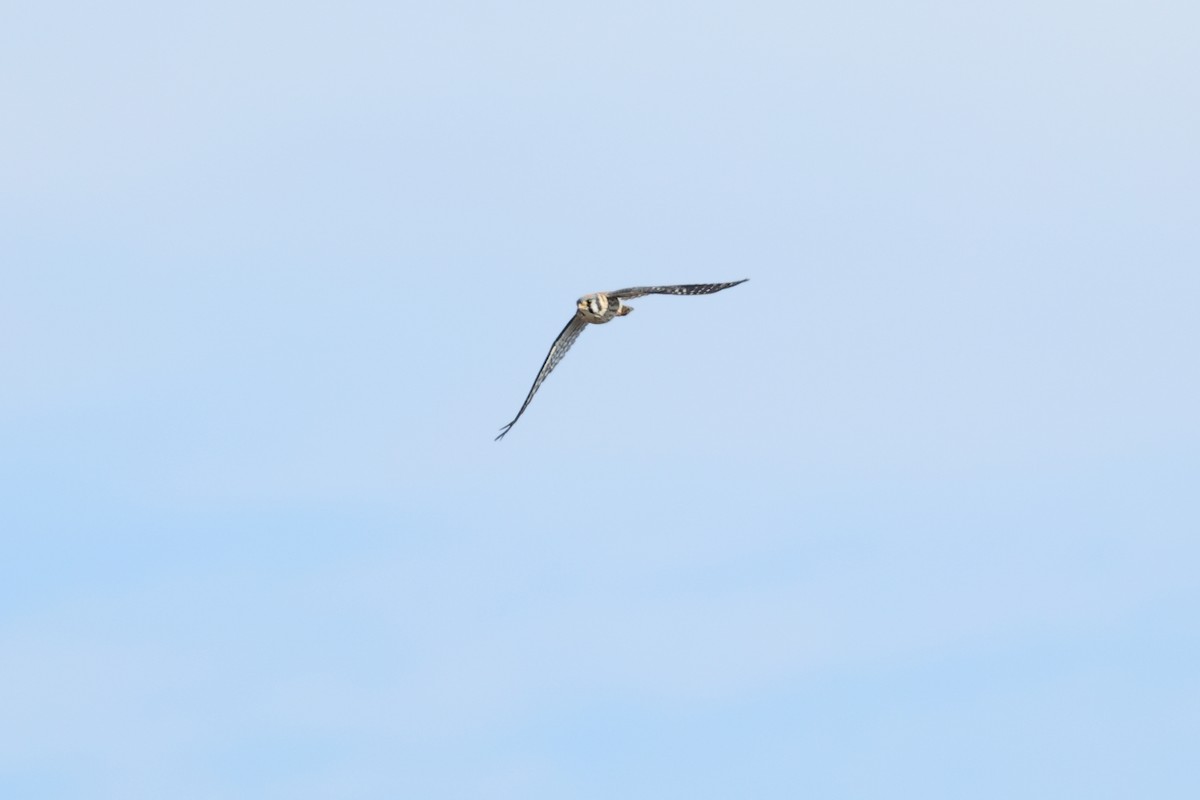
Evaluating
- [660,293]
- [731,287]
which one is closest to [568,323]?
[660,293]

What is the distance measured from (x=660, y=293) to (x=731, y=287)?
3017mm

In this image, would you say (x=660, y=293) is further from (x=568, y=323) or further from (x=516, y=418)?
(x=516, y=418)

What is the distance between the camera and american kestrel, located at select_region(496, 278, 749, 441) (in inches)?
1797

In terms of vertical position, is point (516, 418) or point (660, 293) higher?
point (660, 293)

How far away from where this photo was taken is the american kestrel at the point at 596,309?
150 feet

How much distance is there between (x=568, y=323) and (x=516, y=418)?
600cm

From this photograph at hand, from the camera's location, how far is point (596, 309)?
46.1 meters

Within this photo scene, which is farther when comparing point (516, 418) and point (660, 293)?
point (660, 293)

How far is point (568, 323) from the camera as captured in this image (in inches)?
1828

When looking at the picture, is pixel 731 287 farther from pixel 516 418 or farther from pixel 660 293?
pixel 516 418

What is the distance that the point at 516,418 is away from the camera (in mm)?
42156

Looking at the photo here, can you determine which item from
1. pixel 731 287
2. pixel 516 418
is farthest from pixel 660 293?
pixel 516 418

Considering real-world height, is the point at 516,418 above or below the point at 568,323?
below

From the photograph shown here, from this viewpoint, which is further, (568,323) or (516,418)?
(568,323)
